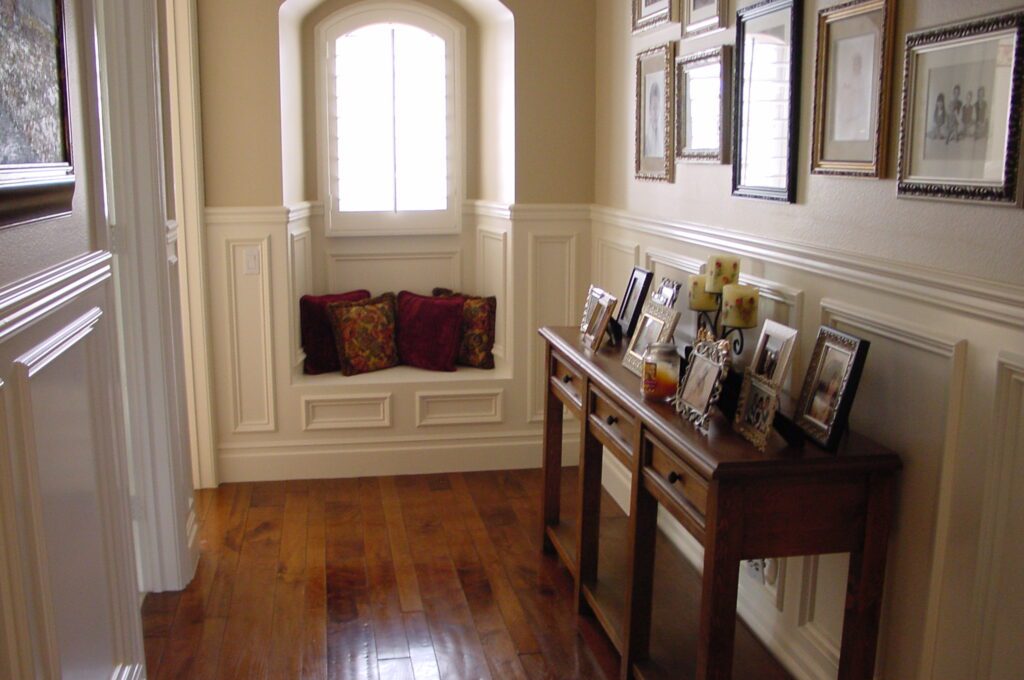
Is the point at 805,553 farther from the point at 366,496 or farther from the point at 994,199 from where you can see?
the point at 366,496

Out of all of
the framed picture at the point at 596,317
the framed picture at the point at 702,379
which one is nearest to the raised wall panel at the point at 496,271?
the framed picture at the point at 596,317

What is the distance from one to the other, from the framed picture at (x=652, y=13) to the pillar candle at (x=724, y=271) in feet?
3.55

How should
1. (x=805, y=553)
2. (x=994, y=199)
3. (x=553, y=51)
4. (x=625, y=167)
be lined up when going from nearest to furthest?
(x=994, y=199)
(x=805, y=553)
(x=625, y=167)
(x=553, y=51)

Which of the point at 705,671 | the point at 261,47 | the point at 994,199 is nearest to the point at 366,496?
the point at 261,47

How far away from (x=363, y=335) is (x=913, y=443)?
298 cm

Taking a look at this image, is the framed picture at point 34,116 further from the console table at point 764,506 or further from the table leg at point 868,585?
the table leg at point 868,585

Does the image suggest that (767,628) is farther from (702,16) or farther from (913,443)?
(702,16)

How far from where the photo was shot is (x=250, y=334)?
173 inches

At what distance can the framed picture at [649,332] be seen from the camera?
2.78 m

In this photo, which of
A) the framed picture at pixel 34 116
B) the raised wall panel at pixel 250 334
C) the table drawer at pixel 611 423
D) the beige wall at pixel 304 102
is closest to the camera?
the framed picture at pixel 34 116

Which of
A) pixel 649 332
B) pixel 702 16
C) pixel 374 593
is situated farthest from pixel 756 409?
pixel 374 593

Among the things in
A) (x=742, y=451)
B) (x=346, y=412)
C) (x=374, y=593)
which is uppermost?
(x=742, y=451)

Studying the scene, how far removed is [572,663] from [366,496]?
1.65 meters

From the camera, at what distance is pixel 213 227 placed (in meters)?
4.29
